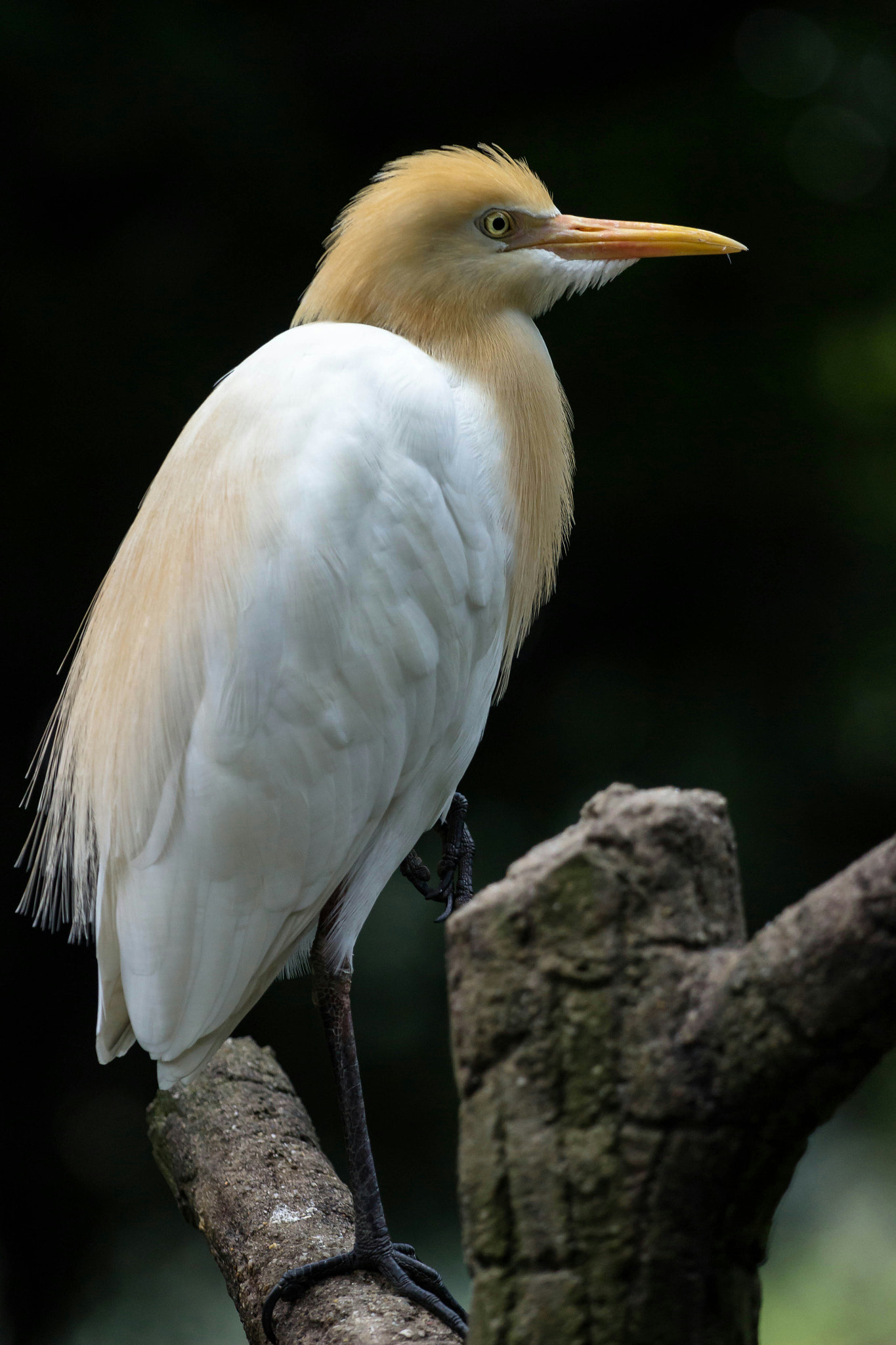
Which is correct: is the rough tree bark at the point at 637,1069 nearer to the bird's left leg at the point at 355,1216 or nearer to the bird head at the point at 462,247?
the bird's left leg at the point at 355,1216

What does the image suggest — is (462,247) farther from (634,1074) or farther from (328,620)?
(634,1074)

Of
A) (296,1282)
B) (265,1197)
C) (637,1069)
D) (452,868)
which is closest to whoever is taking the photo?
(637,1069)

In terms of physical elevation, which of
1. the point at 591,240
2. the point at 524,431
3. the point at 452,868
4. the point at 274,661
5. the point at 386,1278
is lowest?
the point at 386,1278

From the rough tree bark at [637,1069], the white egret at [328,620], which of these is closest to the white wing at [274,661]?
the white egret at [328,620]

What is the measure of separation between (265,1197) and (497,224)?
1046 mm

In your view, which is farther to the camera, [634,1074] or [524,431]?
[524,431]

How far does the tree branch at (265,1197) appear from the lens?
1008 mm

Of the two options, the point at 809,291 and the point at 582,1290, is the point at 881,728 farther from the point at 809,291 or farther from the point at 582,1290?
the point at 582,1290

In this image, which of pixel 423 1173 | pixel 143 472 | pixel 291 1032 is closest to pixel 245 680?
pixel 143 472

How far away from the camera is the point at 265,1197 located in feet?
3.98

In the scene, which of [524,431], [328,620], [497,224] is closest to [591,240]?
[497,224]

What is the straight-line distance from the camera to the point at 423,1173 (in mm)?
2385

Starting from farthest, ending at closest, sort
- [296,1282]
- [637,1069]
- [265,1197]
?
[265,1197] < [296,1282] < [637,1069]

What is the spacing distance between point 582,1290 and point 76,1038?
1960 millimetres
